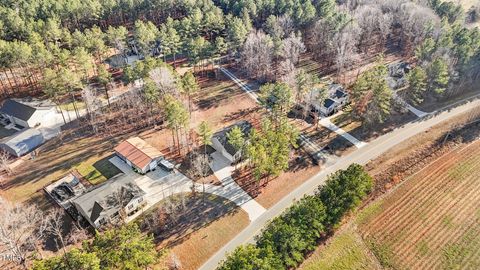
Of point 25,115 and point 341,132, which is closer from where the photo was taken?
point 25,115

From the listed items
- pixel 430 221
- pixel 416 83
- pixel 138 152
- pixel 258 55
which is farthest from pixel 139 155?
pixel 416 83

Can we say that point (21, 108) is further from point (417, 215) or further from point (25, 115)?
point (417, 215)

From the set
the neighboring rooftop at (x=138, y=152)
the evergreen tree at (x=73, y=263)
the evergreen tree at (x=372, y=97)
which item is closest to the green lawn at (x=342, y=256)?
the evergreen tree at (x=73, y=263)

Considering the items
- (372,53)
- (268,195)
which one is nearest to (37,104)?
(268,195)

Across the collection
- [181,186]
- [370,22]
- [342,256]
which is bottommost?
[342,256]

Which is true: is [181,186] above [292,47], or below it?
below

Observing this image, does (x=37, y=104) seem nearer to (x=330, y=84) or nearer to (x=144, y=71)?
(x=144, y=71)

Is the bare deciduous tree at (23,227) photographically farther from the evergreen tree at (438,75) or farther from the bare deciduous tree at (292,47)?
the evergreen tree at (438,75)

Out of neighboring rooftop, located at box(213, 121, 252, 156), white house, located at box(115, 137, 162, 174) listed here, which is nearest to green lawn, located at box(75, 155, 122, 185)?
white house, located at box(115, 137, 162, 174)
